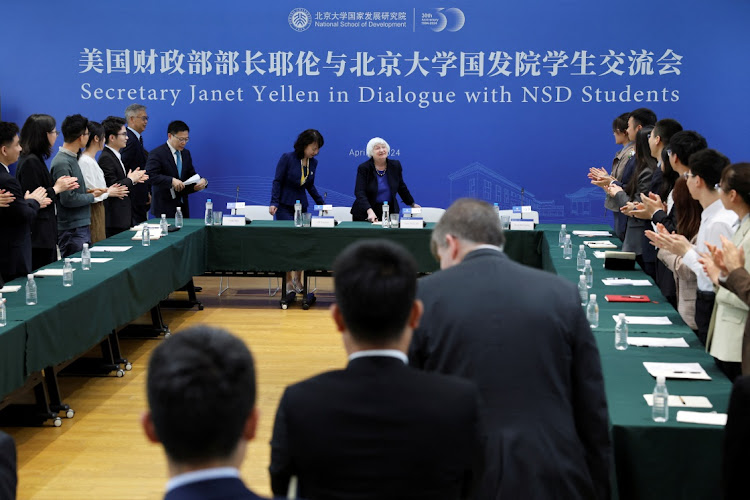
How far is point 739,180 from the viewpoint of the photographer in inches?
145

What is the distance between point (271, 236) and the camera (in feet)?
25.9

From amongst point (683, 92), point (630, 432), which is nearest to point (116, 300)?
point (630, 432)

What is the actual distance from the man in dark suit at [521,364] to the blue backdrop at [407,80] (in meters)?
7.42

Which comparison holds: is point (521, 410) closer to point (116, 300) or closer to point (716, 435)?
point (716, 435)

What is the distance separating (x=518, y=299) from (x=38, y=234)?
4887 mm

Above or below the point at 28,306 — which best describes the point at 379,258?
above

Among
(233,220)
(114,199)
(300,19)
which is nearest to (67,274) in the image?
(114,199)

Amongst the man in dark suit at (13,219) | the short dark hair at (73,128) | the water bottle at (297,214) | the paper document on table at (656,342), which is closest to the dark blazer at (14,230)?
the man in dark suit at (13,219)

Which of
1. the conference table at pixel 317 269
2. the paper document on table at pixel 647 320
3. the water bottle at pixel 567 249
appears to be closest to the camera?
the conference table at pixel 317 269

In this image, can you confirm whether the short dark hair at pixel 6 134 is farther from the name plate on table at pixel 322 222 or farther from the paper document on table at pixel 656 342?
the paper document on table at pixel 656 342

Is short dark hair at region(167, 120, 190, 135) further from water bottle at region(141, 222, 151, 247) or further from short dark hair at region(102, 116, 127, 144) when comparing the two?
water bottle at region(141, 222, 151, 247)

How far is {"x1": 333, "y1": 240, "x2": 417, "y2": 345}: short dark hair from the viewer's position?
1.81m

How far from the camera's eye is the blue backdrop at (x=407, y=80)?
31.1 ft

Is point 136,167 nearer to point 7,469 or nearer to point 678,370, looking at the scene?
point 678,370
